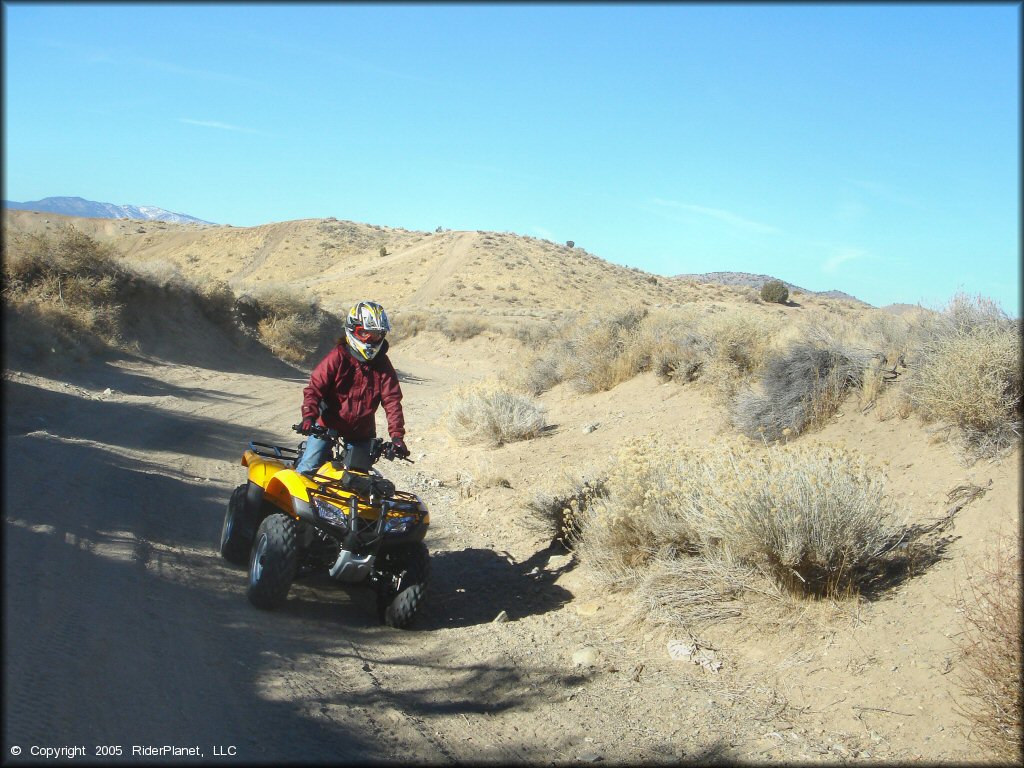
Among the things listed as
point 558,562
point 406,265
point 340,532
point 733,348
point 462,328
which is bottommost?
point 558,562

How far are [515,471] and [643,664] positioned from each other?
18.6 ft

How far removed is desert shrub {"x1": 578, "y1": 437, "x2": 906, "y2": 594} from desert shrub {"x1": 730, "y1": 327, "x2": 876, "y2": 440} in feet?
9.75

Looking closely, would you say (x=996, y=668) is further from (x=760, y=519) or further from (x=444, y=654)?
(x=444, y=654)

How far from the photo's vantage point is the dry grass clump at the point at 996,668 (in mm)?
4059

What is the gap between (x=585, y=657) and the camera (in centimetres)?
567

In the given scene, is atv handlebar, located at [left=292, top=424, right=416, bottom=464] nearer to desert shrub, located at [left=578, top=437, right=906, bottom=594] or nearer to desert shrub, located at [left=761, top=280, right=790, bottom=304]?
desert shrub, located at [left=578, top=437, right=906, bottom=594]

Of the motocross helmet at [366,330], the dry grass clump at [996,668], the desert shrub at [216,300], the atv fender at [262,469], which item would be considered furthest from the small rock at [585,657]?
the desert shrub at [216,300]

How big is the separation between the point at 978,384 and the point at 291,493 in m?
6.32

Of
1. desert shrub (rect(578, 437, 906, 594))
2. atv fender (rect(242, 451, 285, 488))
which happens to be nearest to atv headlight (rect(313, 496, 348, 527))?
atv fender (rect(242, 451, 285, 488))

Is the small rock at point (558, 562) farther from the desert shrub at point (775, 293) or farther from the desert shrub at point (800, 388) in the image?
the desert shrub at point (775, 293)

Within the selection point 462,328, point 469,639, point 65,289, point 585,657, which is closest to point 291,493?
point 469,639

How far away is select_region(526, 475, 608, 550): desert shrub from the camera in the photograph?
26.5 feet

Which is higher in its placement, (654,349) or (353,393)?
(654,349)

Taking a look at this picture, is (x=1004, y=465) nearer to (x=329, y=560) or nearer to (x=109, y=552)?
(x=329, y=560)
